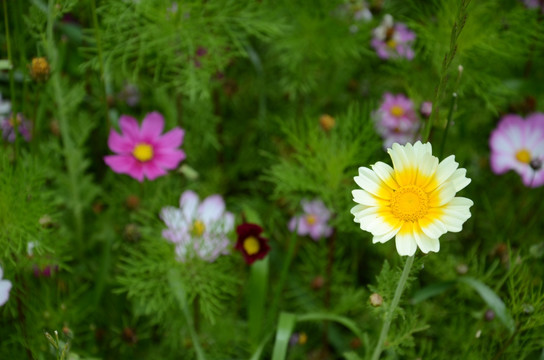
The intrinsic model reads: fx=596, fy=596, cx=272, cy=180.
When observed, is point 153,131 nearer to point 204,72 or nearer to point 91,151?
point 204,72

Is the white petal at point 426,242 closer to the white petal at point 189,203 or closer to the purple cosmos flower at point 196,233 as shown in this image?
the purple cosmos flower at point 196,233

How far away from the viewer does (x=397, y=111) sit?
1.35m

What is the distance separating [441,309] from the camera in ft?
3.81

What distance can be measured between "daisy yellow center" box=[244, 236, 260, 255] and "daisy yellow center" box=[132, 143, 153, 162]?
26 centimetres

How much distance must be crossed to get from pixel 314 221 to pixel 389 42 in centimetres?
45

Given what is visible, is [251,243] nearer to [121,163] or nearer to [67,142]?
[121,163]

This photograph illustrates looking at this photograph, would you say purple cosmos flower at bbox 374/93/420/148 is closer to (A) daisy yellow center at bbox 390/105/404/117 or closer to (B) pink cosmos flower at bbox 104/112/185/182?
(A) daisy yellow center at bbox 390/105/404/117

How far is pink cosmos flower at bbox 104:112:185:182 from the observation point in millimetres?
1090

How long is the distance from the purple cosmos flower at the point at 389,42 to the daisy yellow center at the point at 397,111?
11 cm

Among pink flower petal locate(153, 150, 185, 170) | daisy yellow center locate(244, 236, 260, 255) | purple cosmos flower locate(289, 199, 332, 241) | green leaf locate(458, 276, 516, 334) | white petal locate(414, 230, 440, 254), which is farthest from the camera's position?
purple cosmos flower locate(289, 199, 332, 241)

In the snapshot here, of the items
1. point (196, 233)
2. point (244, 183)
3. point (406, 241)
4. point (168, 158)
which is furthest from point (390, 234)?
point (244, 183)

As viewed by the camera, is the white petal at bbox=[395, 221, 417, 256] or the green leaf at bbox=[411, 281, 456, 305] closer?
the white petal at bbox=[395, 221, 417, 256]

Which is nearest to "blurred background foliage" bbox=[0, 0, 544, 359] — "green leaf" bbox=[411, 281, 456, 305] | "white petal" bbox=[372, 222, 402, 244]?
"green leaf" bbox=[411, 281, 456, 305]

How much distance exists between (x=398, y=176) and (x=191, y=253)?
451 mm
